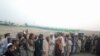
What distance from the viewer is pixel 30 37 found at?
2670 mm

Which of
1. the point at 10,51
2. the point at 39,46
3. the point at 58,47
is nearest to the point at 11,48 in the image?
the point at 10,51

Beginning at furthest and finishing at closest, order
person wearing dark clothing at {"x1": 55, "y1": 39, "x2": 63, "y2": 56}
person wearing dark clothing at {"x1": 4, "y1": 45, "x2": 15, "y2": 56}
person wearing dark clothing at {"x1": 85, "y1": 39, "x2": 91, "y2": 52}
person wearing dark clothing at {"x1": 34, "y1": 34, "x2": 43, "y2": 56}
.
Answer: person wearing dark clothing at {"x1": 85, "y1": 39, "x2": 91, "y2": 52}, person wearing dark clothing at {"x1": 55, "y1": 39, "x2": 63, "y2": 56}, person wearing dark clothing at {"x1": 34, "y1": 34, "x2": 43, "y2": 56}, person wearing dark clothing at {"x1": 4, "y1": 45, "x2": 15, "y2": 56}

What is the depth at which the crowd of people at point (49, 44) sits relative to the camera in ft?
8.37

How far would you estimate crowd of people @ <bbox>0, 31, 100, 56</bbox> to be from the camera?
255 cm

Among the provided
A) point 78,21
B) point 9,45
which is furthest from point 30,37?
point 78,21

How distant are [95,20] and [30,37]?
44.6 inches

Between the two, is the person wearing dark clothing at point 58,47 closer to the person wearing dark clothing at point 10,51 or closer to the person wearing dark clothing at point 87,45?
the person wearing dark clothing at point 87,45

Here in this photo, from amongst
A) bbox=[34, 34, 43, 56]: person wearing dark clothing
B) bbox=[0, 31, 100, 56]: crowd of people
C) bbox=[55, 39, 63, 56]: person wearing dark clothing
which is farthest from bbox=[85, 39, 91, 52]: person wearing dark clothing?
bbox=[34, 34, 43, 56]: person wearing dark clothing

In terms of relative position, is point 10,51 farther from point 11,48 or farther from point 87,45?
point 87,45

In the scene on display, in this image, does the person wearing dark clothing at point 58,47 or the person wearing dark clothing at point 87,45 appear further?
the person wearing dark clothing at point 87,45

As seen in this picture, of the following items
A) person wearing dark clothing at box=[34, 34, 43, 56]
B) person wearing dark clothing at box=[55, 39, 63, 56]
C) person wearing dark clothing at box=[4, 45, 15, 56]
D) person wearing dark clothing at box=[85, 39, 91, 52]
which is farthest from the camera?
person wearing dark clothing at box=[85, 39, 91, 52]

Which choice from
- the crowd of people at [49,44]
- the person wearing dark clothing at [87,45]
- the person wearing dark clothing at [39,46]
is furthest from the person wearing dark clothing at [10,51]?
the person wearing dark clothing at [87,45]

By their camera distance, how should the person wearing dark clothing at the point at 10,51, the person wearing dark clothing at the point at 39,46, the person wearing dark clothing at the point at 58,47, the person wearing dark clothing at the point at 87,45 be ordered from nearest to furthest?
the person wearing dark clothing at the point at 10,51, the person wearing dark clothing at the point at 39,46, the person wearing dark clothing at the point at 58,47, the person wearing dark clothing at the point at 87,45

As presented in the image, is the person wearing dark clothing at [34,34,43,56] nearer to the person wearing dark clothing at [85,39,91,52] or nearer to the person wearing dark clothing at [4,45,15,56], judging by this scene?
the person wearing dark clothing at [4,45,15,56]
